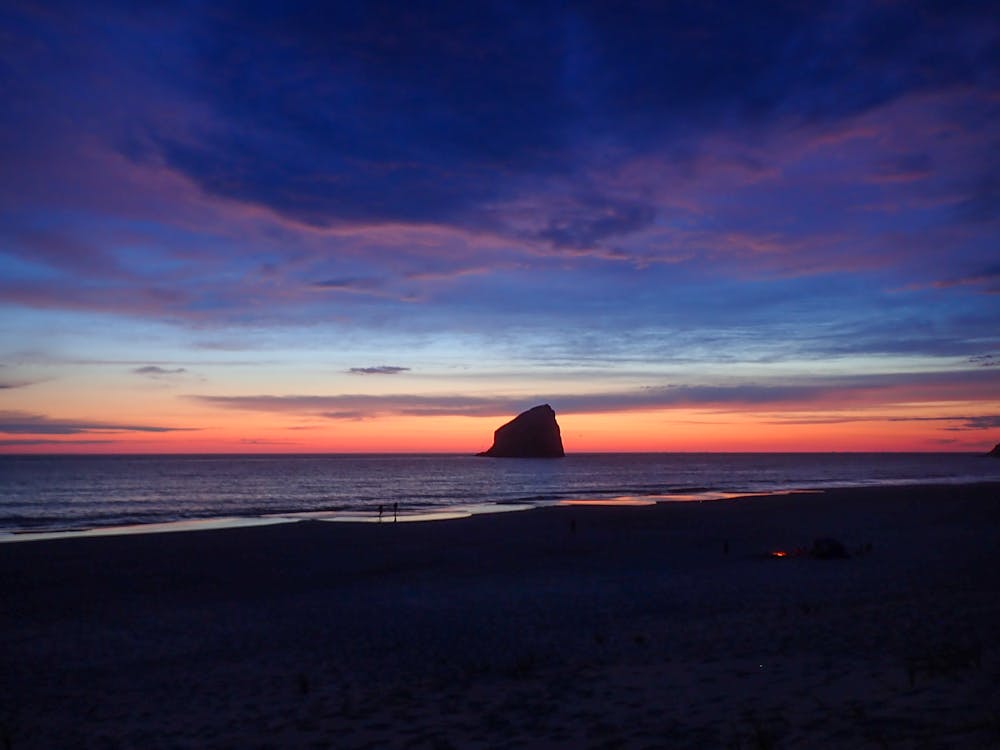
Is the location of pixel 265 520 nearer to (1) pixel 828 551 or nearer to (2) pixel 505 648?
(1) pixel 828 551

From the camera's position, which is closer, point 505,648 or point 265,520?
point 505,648

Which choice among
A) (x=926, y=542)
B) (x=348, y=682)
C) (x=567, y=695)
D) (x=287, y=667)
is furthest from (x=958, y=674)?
(x=926, y=542)

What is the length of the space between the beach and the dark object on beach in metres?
0.36

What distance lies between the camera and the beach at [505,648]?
797cm

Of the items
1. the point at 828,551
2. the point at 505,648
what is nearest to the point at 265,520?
the point at 828,551

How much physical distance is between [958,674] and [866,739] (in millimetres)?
2623

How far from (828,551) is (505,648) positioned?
48.8 feet

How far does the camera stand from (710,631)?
12734 mm

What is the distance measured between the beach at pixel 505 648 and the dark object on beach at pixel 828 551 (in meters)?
0.36

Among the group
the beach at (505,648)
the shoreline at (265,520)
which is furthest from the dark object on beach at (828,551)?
the shoreline at (265,520)

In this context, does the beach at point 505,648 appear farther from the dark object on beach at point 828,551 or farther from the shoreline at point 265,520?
the shoreline at point 265,520

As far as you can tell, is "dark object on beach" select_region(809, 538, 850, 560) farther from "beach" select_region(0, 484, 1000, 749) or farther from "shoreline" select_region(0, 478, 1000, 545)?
"shoreline" select_region(0, 478, 1000, 545)

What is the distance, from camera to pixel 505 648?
1252cm

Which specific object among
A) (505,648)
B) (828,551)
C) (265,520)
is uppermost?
(828,551)
